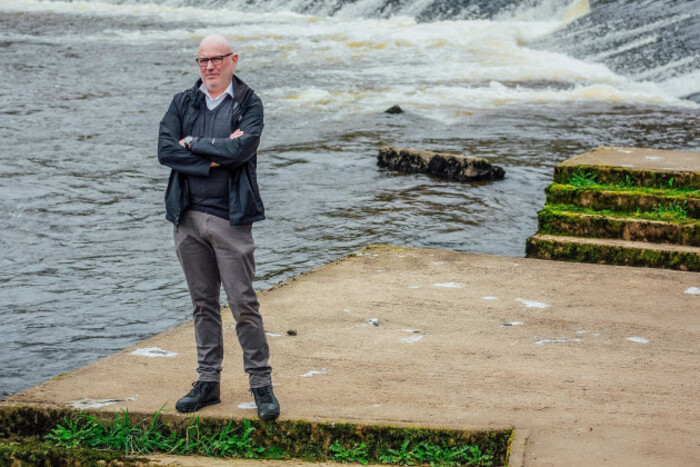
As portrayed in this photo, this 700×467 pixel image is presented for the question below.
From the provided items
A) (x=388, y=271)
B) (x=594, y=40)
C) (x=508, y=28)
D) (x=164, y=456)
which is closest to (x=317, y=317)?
(x=388, y=271)

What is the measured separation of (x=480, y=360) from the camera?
520cm

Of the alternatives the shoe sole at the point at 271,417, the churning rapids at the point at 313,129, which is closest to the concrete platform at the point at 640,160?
the churning rapids at the point at 313,129

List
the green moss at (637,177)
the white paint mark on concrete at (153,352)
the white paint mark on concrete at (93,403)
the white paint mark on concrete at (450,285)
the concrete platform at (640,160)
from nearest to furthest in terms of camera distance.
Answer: the white paint mark on concrete at (93,403) → the white paint mark on concrete at (153,352) → the white paint mark on concrete at (450,285) → the green moss at (637,177) → the concrete platform at (640,160)

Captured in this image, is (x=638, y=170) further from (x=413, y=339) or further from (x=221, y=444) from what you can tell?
(x=221, y=444)

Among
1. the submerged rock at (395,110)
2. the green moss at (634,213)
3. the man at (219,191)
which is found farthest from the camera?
the submerged rock at (395,110)

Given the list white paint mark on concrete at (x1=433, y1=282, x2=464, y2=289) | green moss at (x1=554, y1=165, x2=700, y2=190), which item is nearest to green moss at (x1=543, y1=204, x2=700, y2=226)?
green moss at (x1=554, y1=165, x2=700, y2=190)

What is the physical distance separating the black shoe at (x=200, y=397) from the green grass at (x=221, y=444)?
0.09 meters

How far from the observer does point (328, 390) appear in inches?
185

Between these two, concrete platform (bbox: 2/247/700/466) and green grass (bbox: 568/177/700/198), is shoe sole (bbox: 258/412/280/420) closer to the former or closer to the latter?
concrete platform (bbox: 2/247/700/466)

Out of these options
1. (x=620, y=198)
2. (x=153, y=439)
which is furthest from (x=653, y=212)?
(x=153, y=439)

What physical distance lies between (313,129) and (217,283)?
34.9 feet

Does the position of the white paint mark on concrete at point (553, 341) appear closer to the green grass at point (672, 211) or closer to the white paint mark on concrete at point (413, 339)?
the white paint mark on concrete at point (413, 339)

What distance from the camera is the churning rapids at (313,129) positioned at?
789cm

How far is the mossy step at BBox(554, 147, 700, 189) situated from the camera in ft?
27.3
